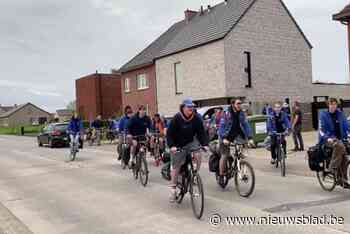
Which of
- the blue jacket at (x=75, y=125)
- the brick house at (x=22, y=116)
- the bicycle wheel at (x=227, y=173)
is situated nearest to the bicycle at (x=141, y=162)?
the bicycle wheel at (x=227, y=173)

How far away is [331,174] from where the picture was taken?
26.5 feet

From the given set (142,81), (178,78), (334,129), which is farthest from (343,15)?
(142,81)

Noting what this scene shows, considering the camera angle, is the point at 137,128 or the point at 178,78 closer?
the point at 137,128

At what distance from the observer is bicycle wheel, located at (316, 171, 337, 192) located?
26.6ft

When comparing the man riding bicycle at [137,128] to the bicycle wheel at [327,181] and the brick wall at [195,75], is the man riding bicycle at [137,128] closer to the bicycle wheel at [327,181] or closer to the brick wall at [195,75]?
the bicycle wheel at [327,181]

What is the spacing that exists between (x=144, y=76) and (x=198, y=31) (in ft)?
24.4

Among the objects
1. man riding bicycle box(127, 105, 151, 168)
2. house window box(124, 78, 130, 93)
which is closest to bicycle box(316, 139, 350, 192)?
man riding bicycle box(127, 105, 151, 168)

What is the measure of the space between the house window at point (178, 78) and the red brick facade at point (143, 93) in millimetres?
2947

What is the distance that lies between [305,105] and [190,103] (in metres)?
22.9

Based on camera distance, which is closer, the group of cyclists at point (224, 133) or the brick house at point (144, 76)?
the group of cyclists at point (224, 133)

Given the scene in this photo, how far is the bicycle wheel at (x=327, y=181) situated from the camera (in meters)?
8.10

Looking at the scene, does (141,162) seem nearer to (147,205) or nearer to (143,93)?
(147,205)

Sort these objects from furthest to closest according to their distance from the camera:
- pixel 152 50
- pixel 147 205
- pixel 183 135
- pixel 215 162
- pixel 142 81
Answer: pixel 152 50 < pixel 142 81 < pixel 215 162 < pixel 147 205 < pixel 183 135

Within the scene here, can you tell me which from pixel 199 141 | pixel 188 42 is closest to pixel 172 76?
pixel 188 42
